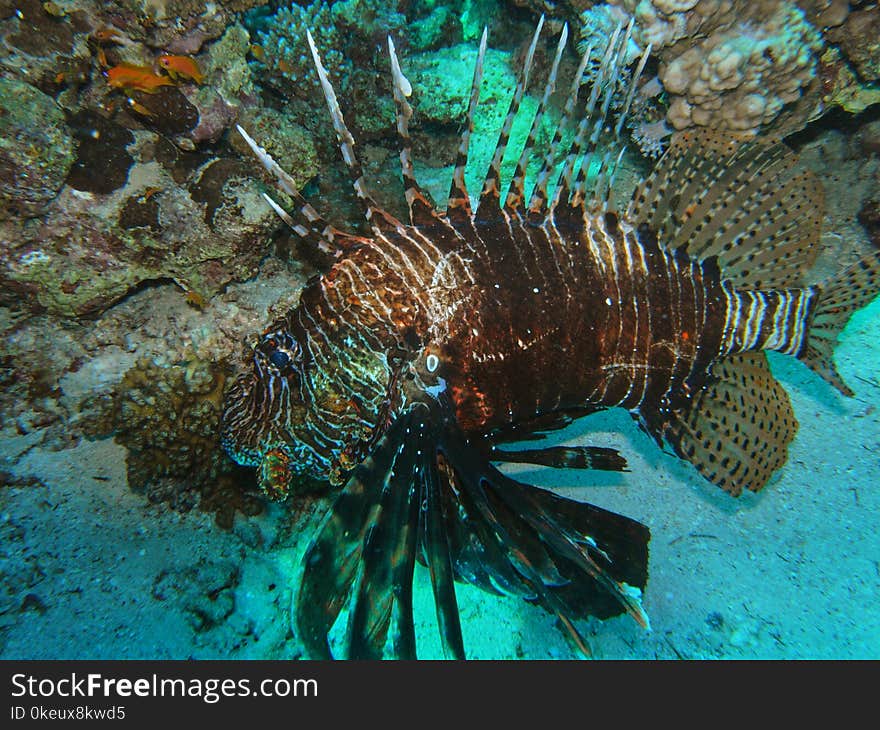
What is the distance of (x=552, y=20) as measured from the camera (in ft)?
17.6

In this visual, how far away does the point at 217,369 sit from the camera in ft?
13.1

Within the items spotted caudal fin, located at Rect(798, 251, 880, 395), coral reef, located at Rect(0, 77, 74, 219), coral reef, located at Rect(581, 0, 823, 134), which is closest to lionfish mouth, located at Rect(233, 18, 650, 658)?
coral reef, located at Rect(0, 77, 74, 219)

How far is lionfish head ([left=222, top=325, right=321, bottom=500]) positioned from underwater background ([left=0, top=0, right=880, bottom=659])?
832 millimetres

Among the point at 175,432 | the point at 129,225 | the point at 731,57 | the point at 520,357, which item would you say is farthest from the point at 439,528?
the point at 731,57

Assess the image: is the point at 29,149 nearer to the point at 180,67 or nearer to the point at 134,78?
the point at 134,78

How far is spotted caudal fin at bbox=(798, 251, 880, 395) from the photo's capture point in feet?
11.5

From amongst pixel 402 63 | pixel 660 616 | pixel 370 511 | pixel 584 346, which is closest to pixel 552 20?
pixel 402 63

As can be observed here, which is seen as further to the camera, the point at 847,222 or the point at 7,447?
the point at 847,222

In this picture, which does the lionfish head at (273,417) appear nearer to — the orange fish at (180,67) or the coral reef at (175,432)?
the coral reef at (175,432)

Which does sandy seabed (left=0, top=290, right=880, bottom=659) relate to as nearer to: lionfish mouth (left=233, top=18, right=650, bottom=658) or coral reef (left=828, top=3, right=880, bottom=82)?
lionfish mouth (left=233, top=18, right=650, bottom=658)

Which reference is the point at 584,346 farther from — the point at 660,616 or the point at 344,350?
the point at 660,616

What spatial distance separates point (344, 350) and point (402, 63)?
487 centimetres

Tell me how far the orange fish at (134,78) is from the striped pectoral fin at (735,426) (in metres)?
4.29
